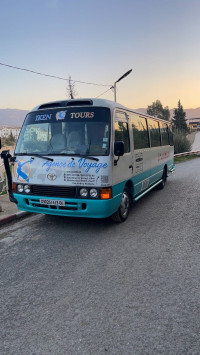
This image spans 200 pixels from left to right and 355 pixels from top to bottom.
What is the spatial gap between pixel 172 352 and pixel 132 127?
4861mm

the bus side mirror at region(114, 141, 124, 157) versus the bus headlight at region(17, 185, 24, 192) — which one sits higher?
the bus side mirror at region(114, 141, 124, 157)

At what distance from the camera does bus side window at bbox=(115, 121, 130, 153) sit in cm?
532

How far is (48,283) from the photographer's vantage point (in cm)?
341

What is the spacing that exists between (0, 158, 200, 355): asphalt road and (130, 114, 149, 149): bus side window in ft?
6.81

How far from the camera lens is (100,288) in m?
3.27

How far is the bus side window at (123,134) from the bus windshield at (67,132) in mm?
315

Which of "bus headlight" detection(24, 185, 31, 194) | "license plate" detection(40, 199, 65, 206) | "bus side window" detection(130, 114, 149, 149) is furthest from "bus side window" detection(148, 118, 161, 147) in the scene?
"bus headlight" detection(24, 185, 31, 194)

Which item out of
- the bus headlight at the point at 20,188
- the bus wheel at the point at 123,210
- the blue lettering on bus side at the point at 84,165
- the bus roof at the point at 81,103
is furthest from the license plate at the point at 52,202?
the bus roof at the point at 81,103

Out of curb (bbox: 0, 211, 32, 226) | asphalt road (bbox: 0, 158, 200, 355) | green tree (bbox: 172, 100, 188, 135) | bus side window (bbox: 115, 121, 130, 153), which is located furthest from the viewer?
green tree (bbox: 172, 100, 188, 135)

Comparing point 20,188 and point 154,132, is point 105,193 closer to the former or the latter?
point 20,188

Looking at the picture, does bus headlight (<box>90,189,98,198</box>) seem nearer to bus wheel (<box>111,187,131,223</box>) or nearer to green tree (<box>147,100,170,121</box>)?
bus wheel (<box>111,187,131,223</box>)

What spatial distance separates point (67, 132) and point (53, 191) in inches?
45.5

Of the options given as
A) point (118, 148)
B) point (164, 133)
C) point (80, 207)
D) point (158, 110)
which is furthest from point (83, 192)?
point (158, 110)

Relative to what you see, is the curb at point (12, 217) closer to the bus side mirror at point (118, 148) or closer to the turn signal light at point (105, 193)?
the turn signal light at point (105, 193)
